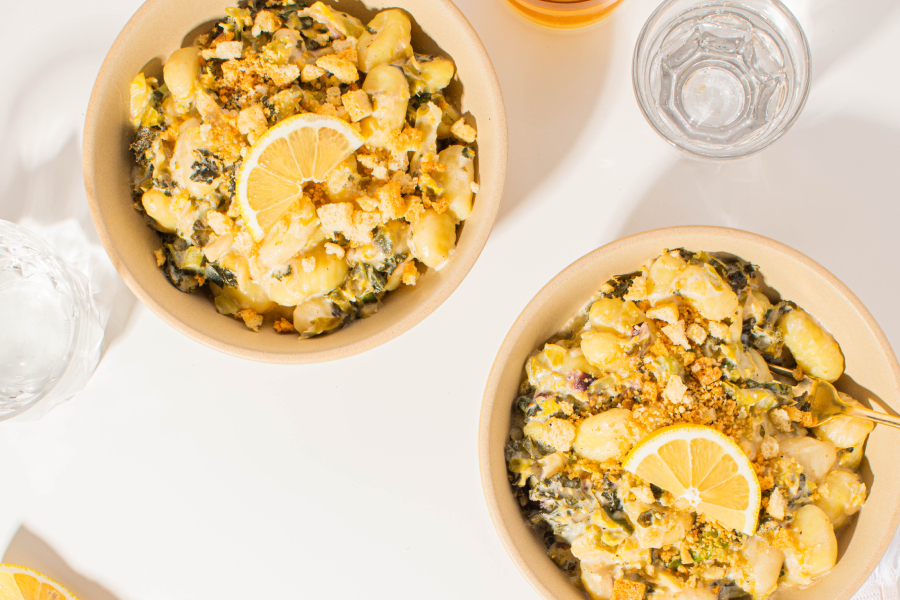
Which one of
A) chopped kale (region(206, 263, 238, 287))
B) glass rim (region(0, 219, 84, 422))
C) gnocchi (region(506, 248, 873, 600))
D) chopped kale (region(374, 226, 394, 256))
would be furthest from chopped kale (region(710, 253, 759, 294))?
glass rim (region(0, 219, 84, 422))

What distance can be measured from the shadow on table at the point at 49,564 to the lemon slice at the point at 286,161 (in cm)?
110

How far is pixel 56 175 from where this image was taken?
5.02ft

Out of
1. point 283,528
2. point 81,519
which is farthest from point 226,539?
point 81,519

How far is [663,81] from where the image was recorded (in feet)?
4.94

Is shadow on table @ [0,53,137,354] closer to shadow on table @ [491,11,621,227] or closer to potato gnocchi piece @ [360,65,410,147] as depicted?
potato gnocchi piece @ [360,65,410,147]

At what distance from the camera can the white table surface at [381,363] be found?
148 cm

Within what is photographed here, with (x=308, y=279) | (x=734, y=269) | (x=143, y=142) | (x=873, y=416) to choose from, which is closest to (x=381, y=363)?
(x=308, y=279)

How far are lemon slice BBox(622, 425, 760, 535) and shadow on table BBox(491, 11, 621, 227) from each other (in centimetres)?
66

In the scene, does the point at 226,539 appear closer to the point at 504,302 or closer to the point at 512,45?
the point at 504,302

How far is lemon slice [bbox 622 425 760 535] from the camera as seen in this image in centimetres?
108

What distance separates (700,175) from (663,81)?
0.26 metres

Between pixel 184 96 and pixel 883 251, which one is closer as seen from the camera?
pixel 184 96

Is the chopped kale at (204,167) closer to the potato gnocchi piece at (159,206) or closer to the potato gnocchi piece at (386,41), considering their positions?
the potato gnocchi piece at (159,206)

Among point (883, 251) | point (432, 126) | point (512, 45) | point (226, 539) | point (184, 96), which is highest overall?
point (883, 251)
